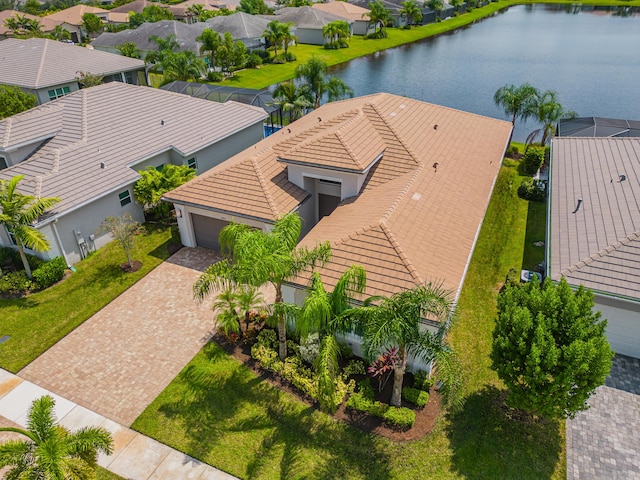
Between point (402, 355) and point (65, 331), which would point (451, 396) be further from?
point (65, 331)

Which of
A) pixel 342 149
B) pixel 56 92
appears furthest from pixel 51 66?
pixel 342 149

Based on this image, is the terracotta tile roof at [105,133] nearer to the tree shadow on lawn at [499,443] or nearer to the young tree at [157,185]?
the young tree at [157,185]

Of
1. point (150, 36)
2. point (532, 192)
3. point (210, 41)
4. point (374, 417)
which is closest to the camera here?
point (374, 417)

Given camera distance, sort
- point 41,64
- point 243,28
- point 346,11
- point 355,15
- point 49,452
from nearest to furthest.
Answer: point 49,452, point 41,64, point 243,28, point 355,15, point 346,11

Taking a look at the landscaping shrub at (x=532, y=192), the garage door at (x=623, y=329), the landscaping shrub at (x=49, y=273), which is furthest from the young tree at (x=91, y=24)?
the garage door at (x=623, y=329)

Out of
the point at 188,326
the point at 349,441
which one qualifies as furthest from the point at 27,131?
the point at 349,441

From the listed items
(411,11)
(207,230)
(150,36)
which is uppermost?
(411,11)

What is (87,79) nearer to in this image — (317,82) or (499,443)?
(317,82)

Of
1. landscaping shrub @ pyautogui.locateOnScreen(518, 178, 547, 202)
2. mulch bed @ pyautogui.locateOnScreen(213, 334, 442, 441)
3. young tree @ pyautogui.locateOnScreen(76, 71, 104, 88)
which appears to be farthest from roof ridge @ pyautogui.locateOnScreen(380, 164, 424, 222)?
young tree @ pyautogui.locateOnScreen(76, 71, 104, 88)
